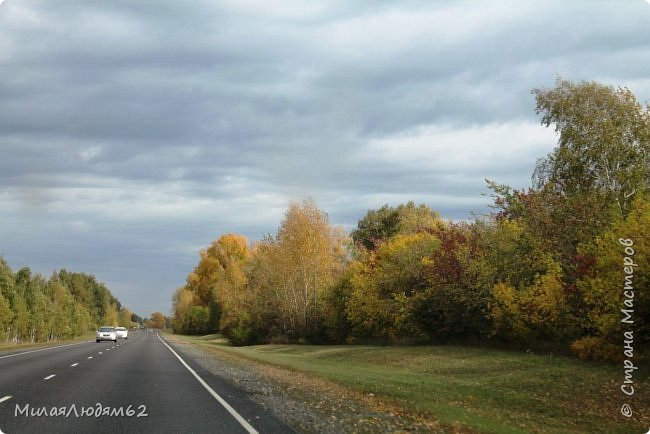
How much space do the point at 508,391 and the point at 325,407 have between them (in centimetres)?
698

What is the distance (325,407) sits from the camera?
15625 mm

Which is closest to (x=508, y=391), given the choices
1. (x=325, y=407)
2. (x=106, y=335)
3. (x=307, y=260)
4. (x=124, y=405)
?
(x=325, y=407)

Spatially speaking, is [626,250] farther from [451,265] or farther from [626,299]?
[451,265]

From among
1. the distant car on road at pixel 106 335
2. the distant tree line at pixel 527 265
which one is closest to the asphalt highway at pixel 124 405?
the distant tree line at pixel 527 265

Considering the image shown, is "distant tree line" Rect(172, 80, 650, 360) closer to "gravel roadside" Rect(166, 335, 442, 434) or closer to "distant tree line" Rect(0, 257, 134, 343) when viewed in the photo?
"gravel roadside" Rect(166, 335, 442, 434)

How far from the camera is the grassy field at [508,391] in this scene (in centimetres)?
1502

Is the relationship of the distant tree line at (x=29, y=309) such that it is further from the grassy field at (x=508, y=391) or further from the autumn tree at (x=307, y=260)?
the grassy field at (x=508, y=391)

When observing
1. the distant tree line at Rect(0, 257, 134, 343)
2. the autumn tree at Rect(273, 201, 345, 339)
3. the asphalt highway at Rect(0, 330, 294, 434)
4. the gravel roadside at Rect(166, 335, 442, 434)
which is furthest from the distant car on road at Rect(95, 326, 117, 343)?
the gravel roadside at Rect(166, 335, 442, 434)

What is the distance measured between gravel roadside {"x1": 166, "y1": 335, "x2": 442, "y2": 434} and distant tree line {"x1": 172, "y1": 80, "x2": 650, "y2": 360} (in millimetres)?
8884

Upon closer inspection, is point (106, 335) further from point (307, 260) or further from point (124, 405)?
point (124, 405)

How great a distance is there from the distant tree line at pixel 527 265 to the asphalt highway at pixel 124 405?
1251cm

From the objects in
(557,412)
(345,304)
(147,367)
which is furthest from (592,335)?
(345,304)

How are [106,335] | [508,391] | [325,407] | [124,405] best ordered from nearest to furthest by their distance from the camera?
1. [124,405]
2. [325,407]
3. [508,391]
4. [106,335]

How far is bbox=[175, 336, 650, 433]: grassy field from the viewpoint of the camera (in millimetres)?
15023
